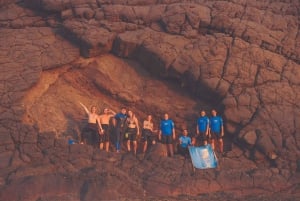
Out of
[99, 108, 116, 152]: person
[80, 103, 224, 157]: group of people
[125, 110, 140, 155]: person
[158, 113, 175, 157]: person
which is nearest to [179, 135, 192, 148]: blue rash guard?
[80, 103, 224, 157]: group of people

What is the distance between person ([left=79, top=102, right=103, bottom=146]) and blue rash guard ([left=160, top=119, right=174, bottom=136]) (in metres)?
1.64

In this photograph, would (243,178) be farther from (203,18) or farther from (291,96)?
(203,18)

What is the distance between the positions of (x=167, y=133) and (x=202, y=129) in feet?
3.17

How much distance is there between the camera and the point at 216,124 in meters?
10.7

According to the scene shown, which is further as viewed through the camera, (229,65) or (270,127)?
(229,65)

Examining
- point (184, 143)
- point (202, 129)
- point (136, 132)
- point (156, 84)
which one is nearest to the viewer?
point (184, 143)

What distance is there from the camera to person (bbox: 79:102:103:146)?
10527mm

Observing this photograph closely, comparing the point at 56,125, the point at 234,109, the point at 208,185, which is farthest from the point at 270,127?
the point at 56,125

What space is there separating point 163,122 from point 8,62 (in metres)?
4.52

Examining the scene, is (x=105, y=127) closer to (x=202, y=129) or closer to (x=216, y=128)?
(x=202, y=129)

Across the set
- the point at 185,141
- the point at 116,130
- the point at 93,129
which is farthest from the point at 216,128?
the point at 93,129

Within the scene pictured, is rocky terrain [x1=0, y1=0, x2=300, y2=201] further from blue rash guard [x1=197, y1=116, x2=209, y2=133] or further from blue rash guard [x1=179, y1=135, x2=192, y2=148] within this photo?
blue rash guard [x1=197, y1=116, x2=209, y2=133]

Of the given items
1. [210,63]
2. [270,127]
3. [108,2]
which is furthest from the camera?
[108,2]

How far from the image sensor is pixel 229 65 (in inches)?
446
